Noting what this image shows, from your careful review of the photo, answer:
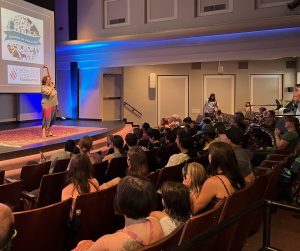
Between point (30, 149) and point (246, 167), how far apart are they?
4025 mm

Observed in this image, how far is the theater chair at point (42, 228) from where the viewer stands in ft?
6.40

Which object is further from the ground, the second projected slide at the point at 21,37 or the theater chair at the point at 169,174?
the second projected slide at the point at 21,37

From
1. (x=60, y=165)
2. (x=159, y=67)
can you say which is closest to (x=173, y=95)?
(x=159, y=67)

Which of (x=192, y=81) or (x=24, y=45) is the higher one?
(x=24, y=45)

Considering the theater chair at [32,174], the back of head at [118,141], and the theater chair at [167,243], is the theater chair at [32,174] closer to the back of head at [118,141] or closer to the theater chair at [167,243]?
the back of head at [118,141]

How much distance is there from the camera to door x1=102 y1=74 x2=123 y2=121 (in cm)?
1316

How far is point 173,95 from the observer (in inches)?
550

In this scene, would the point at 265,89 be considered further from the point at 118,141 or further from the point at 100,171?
the point at 100,171

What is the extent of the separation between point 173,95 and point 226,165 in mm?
11403

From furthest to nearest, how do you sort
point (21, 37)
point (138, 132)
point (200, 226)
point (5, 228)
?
1. point (21, 37)
2. point (138, 132)
3. point (200, 226)
4. point (5, 228)

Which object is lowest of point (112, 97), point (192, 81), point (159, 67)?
point (112, 97)

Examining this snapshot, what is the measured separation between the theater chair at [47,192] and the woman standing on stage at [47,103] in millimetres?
4717

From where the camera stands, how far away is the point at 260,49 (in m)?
9.20

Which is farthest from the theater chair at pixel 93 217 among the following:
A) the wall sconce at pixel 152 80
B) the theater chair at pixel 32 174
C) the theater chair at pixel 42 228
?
the wall sconce at pixel 152 80
